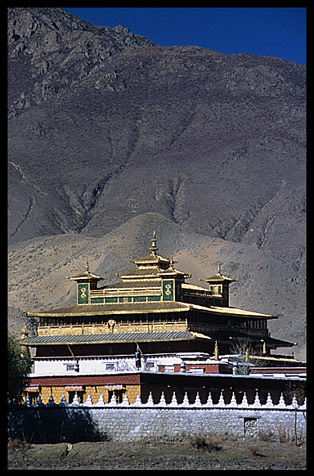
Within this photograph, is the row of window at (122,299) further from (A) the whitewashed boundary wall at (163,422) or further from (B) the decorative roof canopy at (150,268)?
(A) the whitewashed boundary wall at (163,422)

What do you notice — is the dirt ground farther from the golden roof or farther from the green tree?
the golden roof

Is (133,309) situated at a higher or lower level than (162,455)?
higher

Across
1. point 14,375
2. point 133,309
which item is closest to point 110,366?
point 133,309

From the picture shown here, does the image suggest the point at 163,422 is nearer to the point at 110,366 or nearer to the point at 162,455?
the point at 162,455

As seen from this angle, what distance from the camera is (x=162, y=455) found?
54719 millimetres

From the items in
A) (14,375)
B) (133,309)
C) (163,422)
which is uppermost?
(133,309)

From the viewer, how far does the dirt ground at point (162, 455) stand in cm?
5309

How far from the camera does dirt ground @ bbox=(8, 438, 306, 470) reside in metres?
53.1

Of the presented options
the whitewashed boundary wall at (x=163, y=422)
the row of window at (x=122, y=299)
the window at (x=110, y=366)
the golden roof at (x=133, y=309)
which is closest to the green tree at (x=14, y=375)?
the whitewashed boundary wall at (x=163, y=422)

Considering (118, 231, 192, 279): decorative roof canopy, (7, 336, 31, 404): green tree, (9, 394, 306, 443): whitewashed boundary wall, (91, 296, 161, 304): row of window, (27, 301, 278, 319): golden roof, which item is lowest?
(9, 394, 306, 443): whitewashed boundary wall

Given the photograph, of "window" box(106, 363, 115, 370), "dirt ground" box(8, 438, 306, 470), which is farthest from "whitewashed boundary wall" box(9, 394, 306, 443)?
"window" box(106, 363, 115, 370)

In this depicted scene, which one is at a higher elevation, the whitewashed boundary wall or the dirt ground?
the whitewashed boundary wall

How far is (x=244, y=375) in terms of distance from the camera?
6462 centimetres
